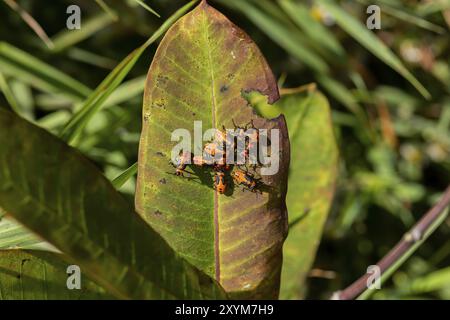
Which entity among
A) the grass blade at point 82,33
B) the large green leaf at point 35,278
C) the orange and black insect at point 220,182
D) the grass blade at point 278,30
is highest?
the grass blade at point 82,33

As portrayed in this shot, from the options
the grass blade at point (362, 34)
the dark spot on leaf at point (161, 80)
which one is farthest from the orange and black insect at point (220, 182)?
the grass blade at point (362, 34)

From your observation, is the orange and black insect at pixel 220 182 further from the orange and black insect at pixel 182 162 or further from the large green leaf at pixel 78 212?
the large green leaf at pixel 78 212

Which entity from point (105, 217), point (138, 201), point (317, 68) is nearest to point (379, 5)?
point (317, 68)

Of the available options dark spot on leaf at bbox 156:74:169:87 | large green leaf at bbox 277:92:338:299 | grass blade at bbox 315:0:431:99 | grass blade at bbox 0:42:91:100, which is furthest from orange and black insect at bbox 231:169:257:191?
grass blade at bbox 0:42:91:100

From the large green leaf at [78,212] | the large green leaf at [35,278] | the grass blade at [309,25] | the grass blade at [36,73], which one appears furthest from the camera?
the grass blade at [309,25]

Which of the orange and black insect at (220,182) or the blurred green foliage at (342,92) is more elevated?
the blurred green foliage at (342,92)

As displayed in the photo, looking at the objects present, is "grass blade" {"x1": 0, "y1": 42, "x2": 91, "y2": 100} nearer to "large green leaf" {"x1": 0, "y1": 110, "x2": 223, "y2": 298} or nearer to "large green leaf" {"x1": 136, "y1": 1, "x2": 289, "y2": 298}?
"large green leaf" {"x1": 136, "y1": 1, "x2": 289, "y2": 298}

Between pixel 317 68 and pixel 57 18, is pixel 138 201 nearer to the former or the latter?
pixel 317 68
